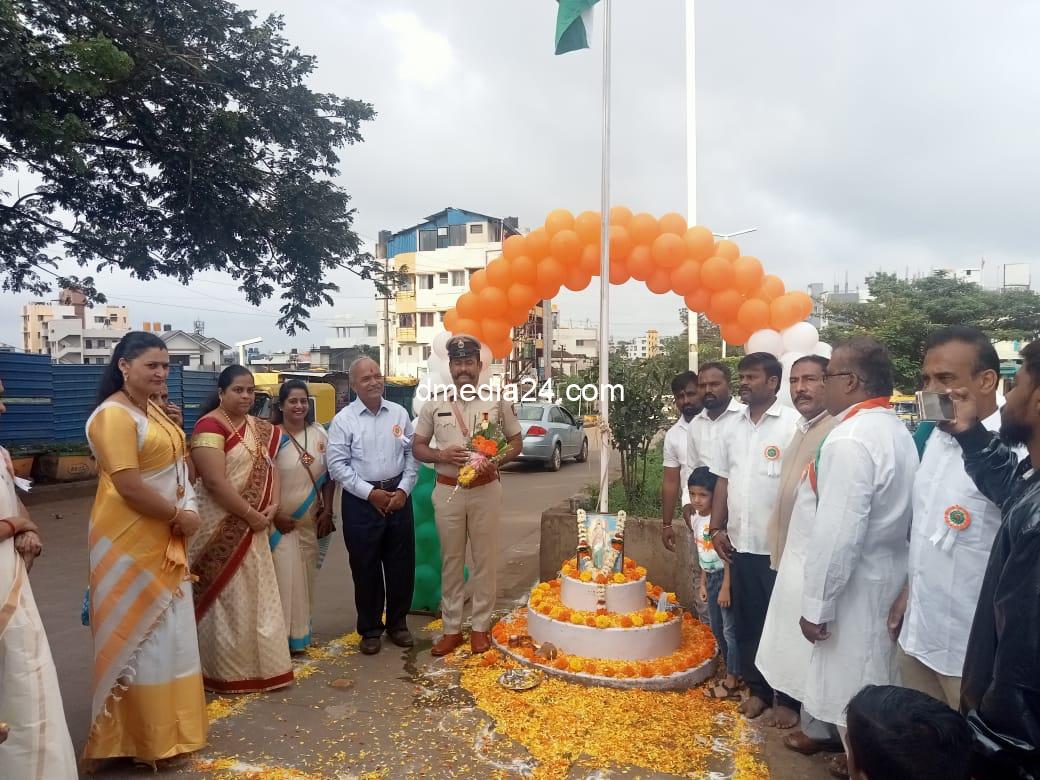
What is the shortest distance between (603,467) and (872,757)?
11.8 feet

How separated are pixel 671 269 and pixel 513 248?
4.22 ft

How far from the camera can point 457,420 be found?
186 inches

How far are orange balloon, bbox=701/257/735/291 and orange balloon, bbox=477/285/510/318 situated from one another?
5.29 ft

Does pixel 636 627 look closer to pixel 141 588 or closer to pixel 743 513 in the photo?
pixel 743 513

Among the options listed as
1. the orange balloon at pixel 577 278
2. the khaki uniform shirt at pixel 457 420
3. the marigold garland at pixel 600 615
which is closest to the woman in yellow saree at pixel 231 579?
the khaki uniform shirt at pixel 457 420

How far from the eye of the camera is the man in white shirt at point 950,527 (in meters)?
2.39

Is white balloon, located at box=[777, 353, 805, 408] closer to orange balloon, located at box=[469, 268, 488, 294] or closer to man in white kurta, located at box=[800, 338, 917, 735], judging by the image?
man in white kurta, located at box=[800, 338, 917, 735]

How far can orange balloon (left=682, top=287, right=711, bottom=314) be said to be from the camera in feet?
18.9

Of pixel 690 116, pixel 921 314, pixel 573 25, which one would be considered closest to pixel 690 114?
pixel 690 116

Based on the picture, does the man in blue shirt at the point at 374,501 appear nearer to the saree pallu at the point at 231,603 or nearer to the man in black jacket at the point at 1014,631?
the saree pallu at the point at 231,603

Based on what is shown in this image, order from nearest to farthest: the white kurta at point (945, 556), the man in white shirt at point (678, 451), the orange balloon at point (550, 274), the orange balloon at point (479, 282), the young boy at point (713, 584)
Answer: the white kurta at point (945, 556)
the young boy at point (713, 584)
the man in white shirt at point (678, 451)
the orange balloon at point (550, 274)
the orange balloon at point (479, 282)

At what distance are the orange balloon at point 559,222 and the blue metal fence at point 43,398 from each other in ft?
27.5

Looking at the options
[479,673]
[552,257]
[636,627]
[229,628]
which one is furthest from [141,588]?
[552,257]

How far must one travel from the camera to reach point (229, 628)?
13.2ft
